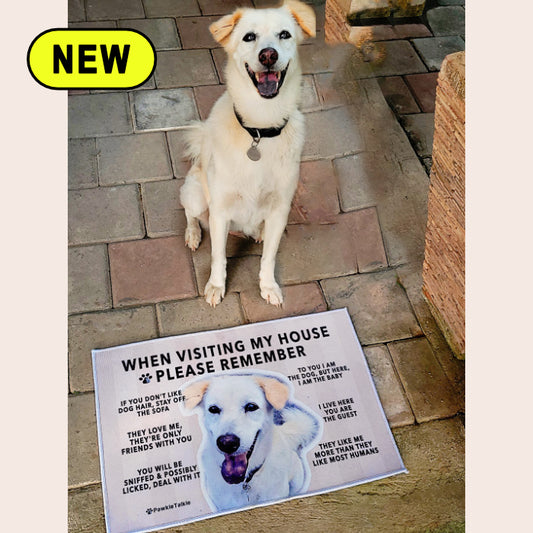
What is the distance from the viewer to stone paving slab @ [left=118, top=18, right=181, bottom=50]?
5.14 feet

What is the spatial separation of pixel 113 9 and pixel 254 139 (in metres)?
0.75

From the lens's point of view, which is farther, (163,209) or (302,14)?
(163,209)

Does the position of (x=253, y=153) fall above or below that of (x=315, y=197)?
above

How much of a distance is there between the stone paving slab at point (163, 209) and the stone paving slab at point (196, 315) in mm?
221

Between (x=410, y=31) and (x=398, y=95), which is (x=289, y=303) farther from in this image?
(x=410, y=31)

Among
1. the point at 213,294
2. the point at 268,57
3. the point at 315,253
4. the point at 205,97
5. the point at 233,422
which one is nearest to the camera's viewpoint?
the point at 268,57

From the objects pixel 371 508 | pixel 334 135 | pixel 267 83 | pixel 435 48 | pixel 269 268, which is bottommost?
pixel 371 508

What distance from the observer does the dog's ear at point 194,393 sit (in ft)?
3.57

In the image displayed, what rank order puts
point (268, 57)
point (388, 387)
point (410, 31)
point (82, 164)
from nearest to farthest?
point (268, 57) < point (388, 387) < point (82, 164) < point (410, 31)

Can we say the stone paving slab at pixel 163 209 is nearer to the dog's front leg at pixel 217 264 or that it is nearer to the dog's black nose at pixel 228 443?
the dog's front leg at pixel 217 264

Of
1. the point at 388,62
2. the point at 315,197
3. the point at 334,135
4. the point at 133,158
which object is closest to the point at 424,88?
the point at 388,62

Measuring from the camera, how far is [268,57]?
37.4 inches

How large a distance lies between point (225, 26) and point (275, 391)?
0.72 m

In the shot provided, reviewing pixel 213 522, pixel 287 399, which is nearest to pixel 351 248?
pixel 287 399
